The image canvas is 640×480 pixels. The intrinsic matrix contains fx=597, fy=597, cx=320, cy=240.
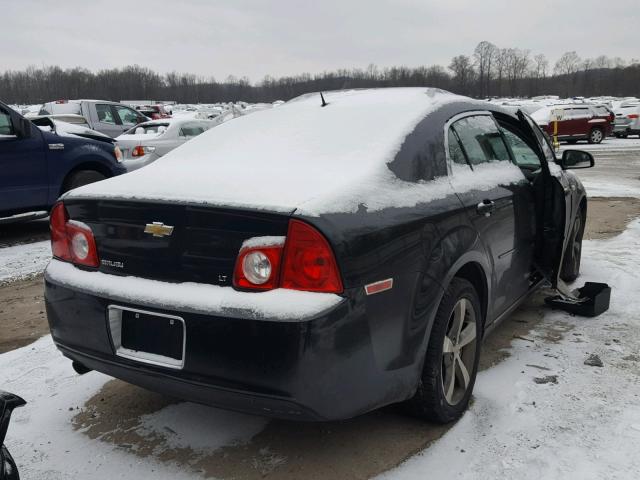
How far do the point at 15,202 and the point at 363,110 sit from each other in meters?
5.60

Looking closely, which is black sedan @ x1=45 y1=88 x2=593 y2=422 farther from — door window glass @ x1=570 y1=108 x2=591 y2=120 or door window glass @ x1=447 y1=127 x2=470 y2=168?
door window glass @ x1=570 y1=108 x2=591 y2=120

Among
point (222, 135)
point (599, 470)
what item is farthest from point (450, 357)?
point (222, 135)

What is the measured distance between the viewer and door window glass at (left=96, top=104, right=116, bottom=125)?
19.5 meters

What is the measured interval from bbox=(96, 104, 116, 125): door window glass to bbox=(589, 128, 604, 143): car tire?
61.2 feet

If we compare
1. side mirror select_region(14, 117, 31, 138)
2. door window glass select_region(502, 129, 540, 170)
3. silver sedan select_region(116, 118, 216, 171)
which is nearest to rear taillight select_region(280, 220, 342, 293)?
door window glass select_region(502, 129, 540, 170)

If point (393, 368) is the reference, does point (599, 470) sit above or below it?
below

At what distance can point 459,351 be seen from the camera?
296 cm

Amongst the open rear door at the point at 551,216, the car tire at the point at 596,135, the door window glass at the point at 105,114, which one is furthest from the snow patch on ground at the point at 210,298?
the car tire at the point at 596,135

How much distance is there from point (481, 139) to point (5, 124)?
6103 millimetres

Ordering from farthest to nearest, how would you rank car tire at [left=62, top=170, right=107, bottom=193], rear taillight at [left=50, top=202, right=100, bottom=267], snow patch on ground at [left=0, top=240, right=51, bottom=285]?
car tire at [left=62, top=170, right=107, bottom=193], snow patch on ground at [left=0, top=240, right=51, bottom=285], rear taillight at [left=50, top=202, right=100, bottom=267]

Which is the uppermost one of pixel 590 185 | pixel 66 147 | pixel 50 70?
pixel 50 70

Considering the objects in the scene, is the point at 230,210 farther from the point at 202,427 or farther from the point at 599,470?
the point at 599,470

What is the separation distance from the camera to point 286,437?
2797 mm

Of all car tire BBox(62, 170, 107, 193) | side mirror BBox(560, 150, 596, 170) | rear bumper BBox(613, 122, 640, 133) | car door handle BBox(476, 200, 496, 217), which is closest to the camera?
car door handle BBox(476, 200, 496, 217)
